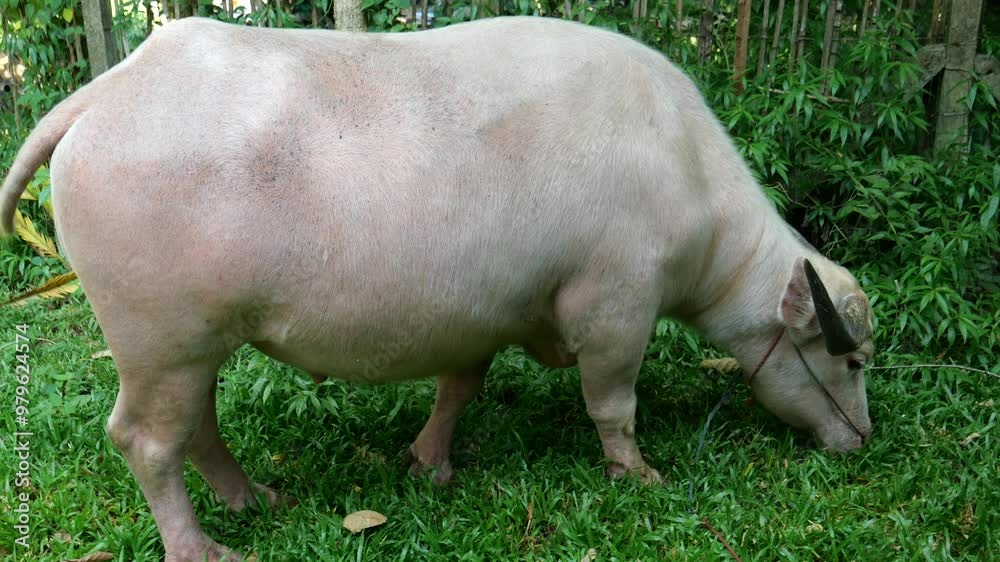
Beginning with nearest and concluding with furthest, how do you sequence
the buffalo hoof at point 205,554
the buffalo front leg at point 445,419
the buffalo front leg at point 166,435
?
the buffalo front leg at point 166,435 → the buffalo hoof at point 205,554 → the buffalo front leg at point 445,419

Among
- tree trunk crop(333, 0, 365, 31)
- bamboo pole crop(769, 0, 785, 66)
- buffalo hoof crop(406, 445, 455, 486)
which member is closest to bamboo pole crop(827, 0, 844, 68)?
bamboo pole crop(769, 0, 785, 66)

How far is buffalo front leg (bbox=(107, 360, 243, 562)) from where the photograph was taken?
118 inches

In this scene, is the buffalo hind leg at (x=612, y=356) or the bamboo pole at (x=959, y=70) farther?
the bamboo pole at (x=959, y=70)

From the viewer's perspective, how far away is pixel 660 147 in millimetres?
3377

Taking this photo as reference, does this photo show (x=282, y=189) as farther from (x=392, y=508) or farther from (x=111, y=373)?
(x=111, y=373)

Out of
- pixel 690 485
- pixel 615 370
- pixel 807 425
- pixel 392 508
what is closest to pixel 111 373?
pixel 392 508

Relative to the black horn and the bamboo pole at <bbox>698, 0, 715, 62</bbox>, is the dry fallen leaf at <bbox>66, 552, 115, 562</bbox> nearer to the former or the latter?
the black horn

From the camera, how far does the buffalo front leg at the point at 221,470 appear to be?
348 centimetres

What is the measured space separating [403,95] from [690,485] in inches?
79.4

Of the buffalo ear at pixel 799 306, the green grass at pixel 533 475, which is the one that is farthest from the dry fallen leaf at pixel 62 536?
the buffalo ear at pixel 799 306

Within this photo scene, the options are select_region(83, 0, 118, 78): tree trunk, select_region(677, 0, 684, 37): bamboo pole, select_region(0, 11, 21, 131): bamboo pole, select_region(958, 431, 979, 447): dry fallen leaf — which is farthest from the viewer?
select_region(0, 11, 21, 131): bamboo pole

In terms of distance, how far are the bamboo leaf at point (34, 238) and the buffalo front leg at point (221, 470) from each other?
3.06m

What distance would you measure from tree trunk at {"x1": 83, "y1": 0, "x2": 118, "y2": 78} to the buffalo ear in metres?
4.97

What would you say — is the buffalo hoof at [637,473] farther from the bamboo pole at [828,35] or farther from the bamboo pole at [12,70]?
the bamboo pole at [12,70]
